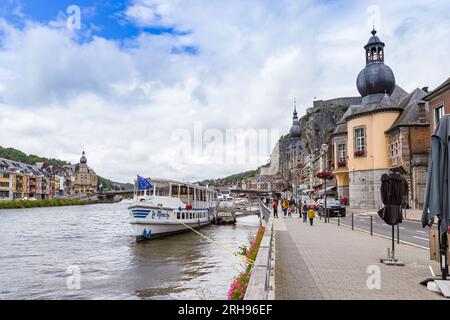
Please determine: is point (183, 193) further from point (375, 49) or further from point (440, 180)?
point (375, 49)

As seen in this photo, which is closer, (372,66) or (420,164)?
(420,164)

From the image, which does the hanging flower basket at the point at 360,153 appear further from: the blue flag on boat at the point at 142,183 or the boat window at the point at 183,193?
the blue flag on boat at the point at 142,183

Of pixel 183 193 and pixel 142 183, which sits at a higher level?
pixel 142 183

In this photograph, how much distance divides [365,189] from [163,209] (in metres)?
26.5

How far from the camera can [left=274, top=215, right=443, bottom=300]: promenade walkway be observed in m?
8.14

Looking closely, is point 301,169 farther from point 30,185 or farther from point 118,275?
point 118,275

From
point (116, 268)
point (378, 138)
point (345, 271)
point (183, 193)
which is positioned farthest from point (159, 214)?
point (378, 138)

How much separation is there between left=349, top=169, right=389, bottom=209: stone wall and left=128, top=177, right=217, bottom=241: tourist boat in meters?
19.6

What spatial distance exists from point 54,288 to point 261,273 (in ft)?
33.4

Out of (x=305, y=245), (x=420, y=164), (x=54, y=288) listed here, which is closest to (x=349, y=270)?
(x=305, y=245)

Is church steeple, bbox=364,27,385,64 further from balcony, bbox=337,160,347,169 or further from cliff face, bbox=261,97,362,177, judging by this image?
cliff face, bbox=261,97,362,177

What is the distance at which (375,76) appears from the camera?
54.0 m

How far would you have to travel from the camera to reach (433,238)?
29.2ft

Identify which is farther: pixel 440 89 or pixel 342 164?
pixel 342 164
